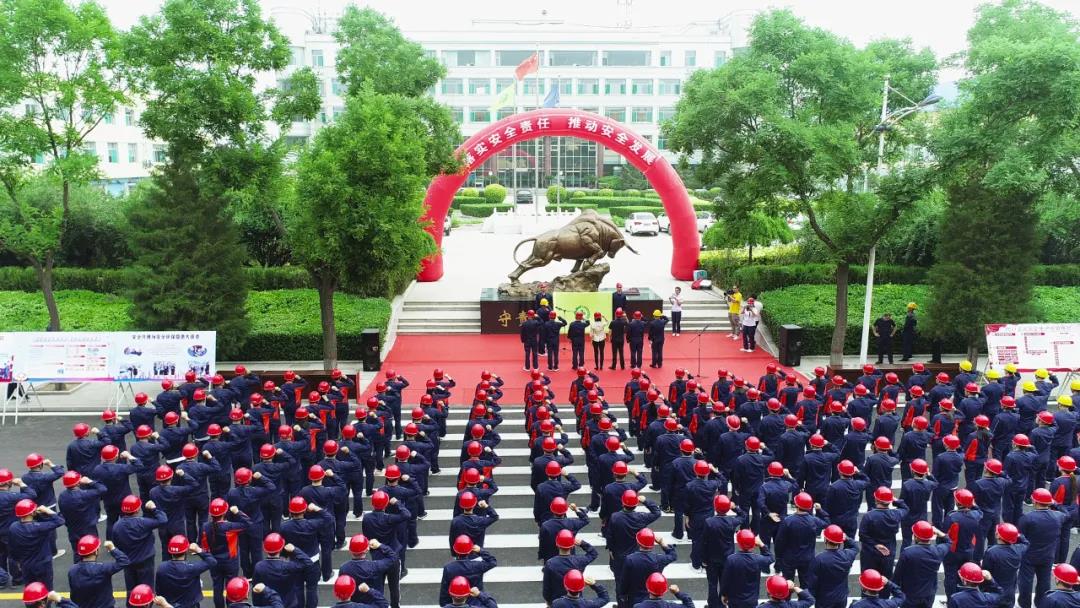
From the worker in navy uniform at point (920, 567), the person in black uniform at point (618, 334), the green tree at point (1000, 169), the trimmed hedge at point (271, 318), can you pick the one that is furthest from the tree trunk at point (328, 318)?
the worker in navy uniform at point (920, 567)

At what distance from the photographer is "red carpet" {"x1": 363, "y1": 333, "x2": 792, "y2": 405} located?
59.2ft

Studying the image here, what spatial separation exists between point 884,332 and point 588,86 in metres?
47.5

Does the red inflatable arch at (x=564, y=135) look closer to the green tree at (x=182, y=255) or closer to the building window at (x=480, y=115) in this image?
the green tree at (x=182, y=255)

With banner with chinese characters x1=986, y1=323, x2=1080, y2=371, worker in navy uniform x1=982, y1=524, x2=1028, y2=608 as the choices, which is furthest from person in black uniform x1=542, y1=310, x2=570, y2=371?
worker in navy uniform x1=982, y1=524, x2=1028, y2=608

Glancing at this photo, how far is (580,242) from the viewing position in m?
22.2

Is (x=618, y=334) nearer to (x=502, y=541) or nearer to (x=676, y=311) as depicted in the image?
(x=676, y=311)

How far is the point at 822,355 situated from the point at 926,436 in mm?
8832

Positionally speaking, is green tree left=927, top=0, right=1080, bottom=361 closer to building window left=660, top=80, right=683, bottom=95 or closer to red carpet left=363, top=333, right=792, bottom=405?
red carpet left=363, top=333, right=792, bottom=405

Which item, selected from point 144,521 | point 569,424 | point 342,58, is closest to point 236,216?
point 342,58

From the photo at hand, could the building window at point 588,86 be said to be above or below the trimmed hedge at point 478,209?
above

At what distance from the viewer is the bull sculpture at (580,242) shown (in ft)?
72.8

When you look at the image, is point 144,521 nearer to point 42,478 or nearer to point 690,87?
point 42,478

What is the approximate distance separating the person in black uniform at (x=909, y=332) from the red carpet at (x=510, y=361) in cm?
298

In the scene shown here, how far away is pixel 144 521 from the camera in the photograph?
848 centimetres
